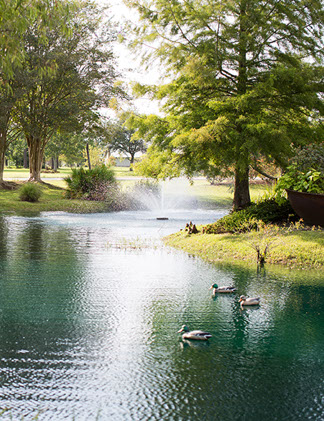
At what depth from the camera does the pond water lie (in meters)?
4.73

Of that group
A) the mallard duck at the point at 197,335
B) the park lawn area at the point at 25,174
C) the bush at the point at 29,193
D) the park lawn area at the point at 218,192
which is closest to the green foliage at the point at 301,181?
the mallard duck at the point at 197,335

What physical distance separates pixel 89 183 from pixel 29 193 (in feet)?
13.4

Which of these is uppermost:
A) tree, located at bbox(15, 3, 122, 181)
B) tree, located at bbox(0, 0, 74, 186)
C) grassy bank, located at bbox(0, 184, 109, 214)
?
tree, located at bbox(15, 3, 122, 181)

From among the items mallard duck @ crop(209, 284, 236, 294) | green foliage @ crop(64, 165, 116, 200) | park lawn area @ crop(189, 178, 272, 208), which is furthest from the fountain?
mallard duck @ crop(209, 284, 236, 294)

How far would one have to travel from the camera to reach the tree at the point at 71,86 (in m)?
32.7

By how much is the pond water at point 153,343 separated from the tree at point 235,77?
3986 millimetres

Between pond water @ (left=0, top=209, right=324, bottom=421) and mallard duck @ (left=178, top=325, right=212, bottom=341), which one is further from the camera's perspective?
mallard duck @ (left=178, top=325, right=212, bottom=341)

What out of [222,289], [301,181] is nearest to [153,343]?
[222,289]

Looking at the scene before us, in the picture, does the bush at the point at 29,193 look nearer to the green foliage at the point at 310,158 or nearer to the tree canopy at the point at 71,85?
the tree canopy at the point at 71,85

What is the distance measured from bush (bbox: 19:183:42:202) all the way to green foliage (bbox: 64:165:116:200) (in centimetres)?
254

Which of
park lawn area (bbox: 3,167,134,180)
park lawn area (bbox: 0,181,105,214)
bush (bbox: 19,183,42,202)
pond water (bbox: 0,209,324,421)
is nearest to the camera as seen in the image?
pond water (bbox: 0,209,324,421)

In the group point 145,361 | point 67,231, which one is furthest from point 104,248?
point 145,361

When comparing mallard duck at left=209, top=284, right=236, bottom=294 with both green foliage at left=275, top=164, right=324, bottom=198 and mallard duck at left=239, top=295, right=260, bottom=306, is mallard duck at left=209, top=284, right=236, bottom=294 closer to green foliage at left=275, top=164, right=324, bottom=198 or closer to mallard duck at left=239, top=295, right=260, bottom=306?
mallard duck at left=239, top=295, right=260, bottom=306

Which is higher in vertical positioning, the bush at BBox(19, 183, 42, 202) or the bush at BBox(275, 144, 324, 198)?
the bush at BBox(275, 144, 324, 198)
